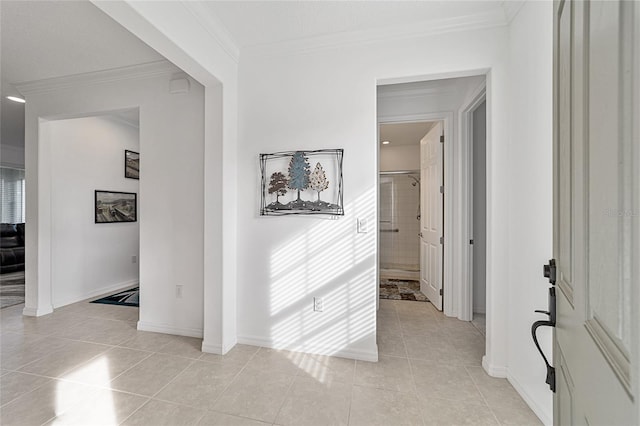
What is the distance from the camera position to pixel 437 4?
1.90 metres

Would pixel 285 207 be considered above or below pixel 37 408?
above

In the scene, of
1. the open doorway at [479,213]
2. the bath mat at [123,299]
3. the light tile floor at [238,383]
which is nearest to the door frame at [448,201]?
the open doorway at [479,213]

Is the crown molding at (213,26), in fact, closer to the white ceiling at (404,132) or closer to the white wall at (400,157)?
the white ceiling at (404,132)

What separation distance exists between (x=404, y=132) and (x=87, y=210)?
5139 mm

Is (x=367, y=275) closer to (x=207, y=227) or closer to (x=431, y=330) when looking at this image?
(x=431, y=330)

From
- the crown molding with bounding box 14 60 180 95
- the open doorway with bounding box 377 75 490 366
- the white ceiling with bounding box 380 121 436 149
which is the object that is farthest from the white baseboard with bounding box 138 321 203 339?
the white ceiling with bounding box 380 121 436 149

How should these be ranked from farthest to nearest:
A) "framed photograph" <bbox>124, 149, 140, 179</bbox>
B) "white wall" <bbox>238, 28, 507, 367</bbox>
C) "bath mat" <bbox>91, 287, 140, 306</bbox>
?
"framed photograph" <bbox>124, 149, 140, 179</bbox> < "bath mat" <bbox>91, 287, 140, 306</bbox> < "white wall" <bbox>238, 28, 507, 367</bbox>

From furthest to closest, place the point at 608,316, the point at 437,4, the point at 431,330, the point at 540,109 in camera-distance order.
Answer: the point at 431,330 < the point at 437,4 < the point at 540,109 < the point at 608,316

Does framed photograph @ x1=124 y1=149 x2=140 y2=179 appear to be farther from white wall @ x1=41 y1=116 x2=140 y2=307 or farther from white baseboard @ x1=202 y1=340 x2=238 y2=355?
white baseboard @ x1=202 y1=340 x2=238 y2=355

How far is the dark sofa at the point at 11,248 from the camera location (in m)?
5.34

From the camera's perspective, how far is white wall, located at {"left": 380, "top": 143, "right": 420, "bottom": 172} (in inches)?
222

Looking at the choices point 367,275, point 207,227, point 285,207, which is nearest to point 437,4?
point 285,207

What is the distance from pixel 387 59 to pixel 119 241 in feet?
15.2

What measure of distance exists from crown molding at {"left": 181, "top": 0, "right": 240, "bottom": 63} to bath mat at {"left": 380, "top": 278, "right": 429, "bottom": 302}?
140 inches
